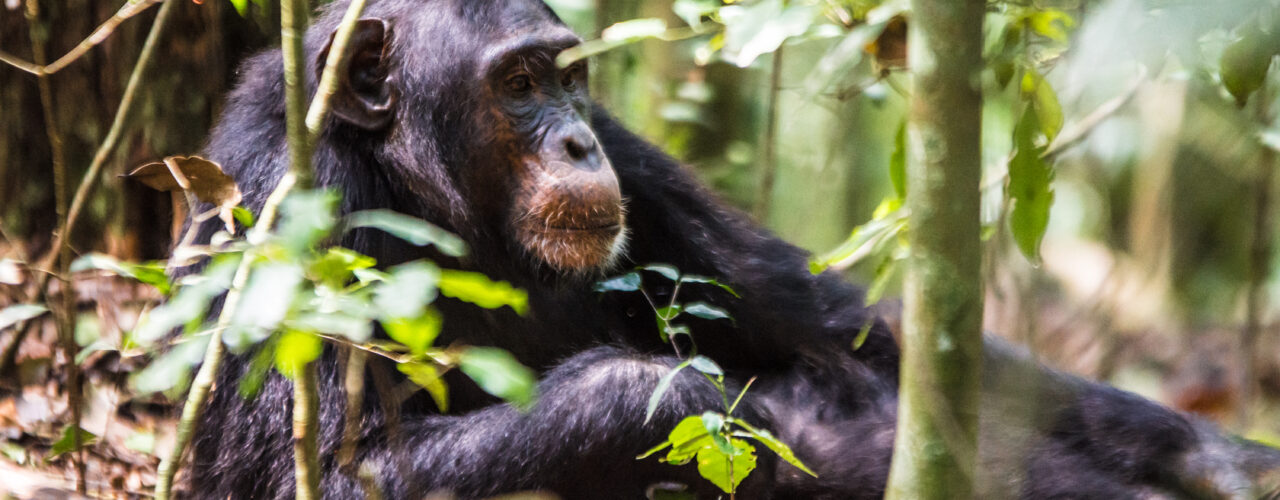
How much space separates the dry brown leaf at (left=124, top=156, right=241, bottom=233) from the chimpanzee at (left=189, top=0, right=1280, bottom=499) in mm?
540

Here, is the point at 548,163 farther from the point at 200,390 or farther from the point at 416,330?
the point at 416,330

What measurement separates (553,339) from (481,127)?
0.86m

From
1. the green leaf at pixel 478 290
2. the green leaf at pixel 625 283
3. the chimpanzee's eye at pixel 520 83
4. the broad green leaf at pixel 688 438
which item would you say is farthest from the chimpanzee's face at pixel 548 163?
the green leaf at pixel 478 290

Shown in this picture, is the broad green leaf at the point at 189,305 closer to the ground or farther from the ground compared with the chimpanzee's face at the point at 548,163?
farther from the ground

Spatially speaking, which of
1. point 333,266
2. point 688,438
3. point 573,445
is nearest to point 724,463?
point 688,438

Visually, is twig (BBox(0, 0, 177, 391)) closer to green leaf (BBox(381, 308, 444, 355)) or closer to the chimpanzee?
the chimpanzee

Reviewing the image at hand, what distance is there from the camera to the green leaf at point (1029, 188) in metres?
2.60

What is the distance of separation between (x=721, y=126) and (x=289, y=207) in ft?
18.4

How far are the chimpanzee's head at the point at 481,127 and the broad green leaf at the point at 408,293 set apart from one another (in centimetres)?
174

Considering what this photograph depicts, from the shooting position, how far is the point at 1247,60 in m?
2.50

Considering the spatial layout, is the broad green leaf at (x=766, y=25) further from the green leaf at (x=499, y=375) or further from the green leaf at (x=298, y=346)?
the green leaf at (x=298, y=346)

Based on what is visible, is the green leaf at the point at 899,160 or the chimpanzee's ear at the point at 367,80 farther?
the chimpanzee's ear at the point at 367,80

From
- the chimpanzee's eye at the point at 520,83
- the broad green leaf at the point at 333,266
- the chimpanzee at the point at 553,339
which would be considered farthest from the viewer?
the chimpanzee's eye at the point at 520,83

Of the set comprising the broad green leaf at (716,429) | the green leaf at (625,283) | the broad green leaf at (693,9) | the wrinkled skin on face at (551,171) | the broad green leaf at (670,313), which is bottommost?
the broad green leaf at (670,313)
